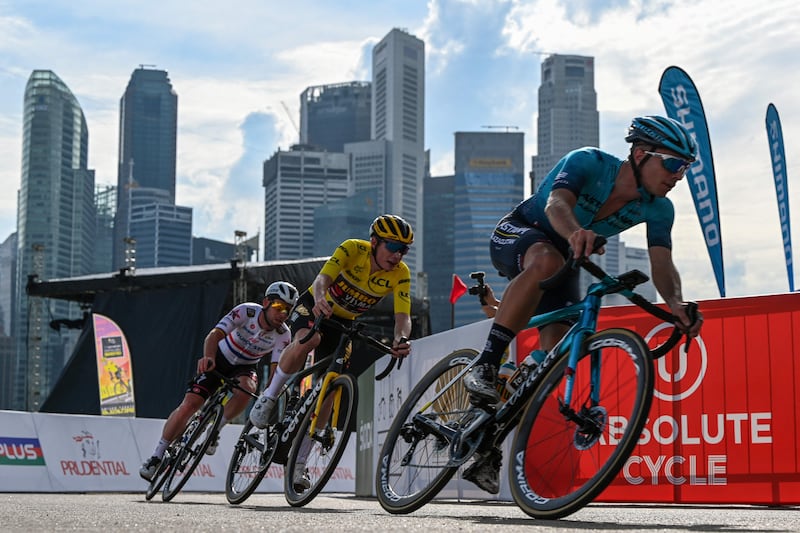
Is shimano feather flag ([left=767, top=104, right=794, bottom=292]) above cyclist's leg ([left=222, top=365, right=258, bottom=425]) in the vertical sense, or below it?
above

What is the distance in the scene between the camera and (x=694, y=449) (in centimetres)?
844

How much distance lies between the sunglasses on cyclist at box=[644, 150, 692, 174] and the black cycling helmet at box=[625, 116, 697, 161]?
3cm

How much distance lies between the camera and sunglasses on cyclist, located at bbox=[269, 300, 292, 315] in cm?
948

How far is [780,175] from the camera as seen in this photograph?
17938 mm

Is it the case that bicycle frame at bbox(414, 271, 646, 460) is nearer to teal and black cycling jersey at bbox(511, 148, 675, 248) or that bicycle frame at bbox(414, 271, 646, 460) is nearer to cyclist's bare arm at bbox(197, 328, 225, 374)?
teal and black cycling jersey at bbox(511, 148, 675, 248)

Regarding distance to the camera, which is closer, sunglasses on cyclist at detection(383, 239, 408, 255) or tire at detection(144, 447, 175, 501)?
sunglasses on cyclist at detection(383, 239, 408, 255)

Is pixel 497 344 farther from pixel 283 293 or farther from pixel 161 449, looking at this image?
pixel 161 449

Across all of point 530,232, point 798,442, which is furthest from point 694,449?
point 530,232

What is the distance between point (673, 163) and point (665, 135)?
0.14 metres

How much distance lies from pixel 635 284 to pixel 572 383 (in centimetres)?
49

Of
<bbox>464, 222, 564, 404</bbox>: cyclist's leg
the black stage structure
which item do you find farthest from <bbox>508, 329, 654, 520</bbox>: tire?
the black stage structure

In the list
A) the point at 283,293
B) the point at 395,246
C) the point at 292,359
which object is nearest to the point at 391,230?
the point at 395,246

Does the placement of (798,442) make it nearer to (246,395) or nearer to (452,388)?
(452,388)

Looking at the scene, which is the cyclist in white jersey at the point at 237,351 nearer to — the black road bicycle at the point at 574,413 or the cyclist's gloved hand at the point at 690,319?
the black road bicycle at the point at 574,413
